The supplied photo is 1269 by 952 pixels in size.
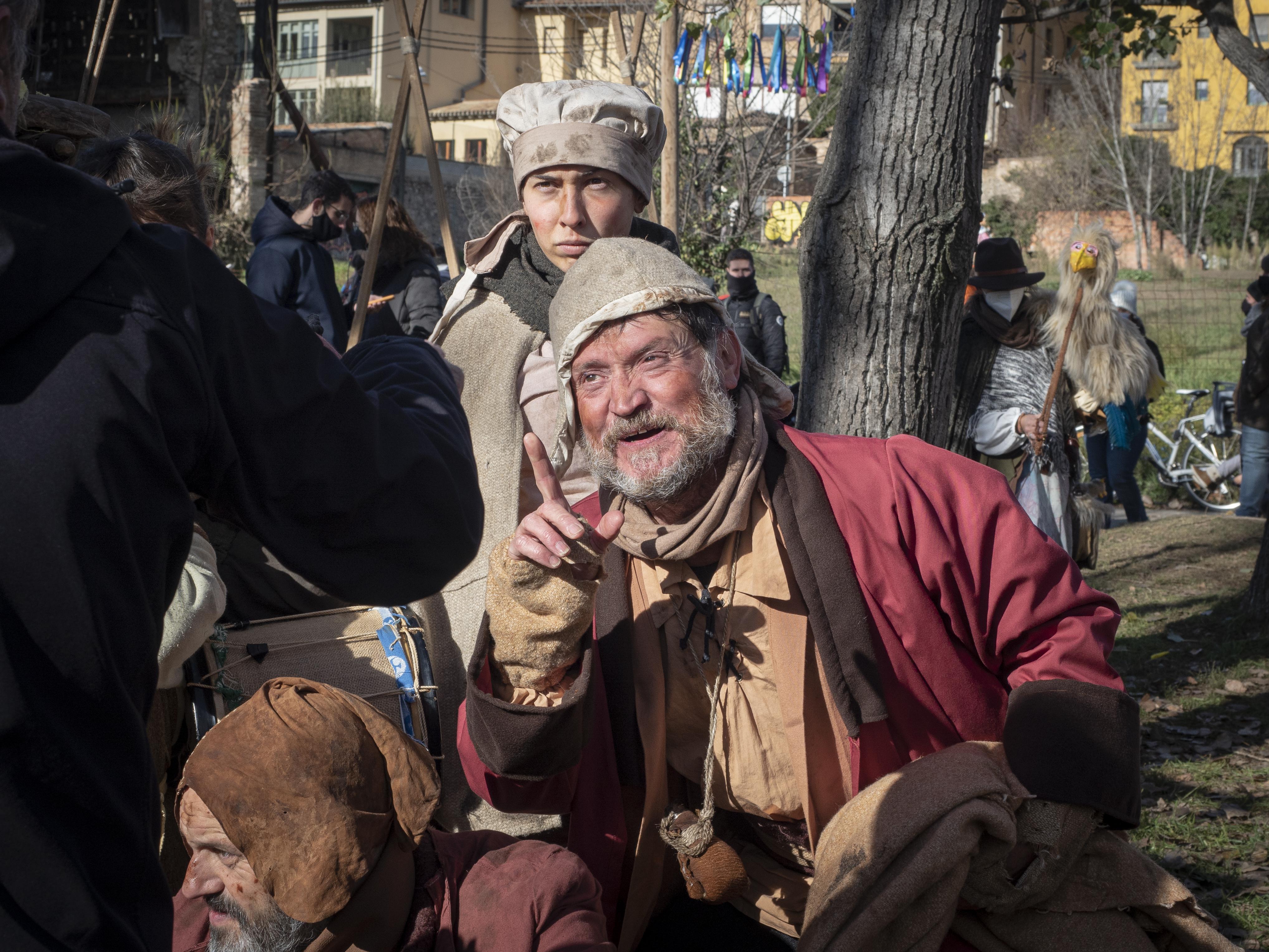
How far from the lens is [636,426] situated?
236 centimetres

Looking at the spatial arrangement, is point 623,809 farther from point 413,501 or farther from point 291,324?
point 291,324

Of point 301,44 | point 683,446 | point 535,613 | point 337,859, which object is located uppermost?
point 301,44

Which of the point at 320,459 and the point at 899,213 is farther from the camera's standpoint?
the point at 899,213

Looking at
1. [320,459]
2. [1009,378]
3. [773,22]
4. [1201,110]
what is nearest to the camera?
[320,459]

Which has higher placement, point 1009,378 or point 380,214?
point 380,214

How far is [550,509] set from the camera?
6.46 ft

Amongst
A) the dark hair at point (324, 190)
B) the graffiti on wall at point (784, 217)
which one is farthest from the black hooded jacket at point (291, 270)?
the graffiti on wall at point (784, 217)

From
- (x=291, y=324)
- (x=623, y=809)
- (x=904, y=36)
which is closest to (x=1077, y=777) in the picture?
(x=623, y=809)

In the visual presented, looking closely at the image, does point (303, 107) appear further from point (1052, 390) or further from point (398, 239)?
point (1052, 390)

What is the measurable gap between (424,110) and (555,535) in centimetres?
364

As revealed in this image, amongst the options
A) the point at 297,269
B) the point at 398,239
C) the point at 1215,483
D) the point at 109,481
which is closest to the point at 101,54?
the point at 297,269

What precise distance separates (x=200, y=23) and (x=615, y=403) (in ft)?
56.4

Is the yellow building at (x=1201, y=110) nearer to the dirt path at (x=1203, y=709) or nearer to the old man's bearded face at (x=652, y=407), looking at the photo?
the dirt path at (x=1203, y=709)

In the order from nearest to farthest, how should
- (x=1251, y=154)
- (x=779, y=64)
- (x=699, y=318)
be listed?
(x=699, y=318) → (x=779, y=64) → (x=1251, y=154)
